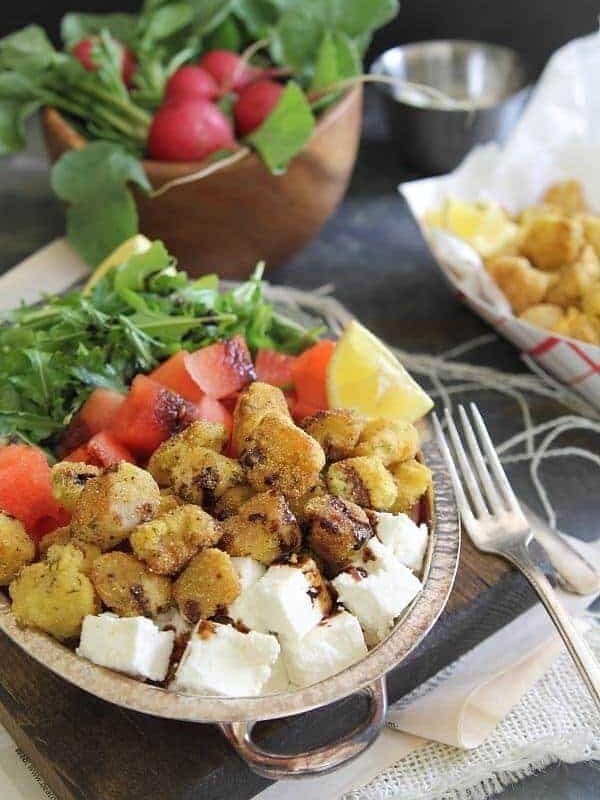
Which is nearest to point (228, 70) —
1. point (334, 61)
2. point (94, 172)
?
point (334, 61)

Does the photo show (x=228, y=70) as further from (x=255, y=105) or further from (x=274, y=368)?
(x=274, y=368)

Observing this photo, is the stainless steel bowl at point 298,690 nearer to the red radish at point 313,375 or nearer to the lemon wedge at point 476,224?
the red radish at point 313,375

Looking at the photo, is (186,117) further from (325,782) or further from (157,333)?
(325,782)

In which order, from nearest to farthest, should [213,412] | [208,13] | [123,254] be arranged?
[213,412], [123,254], [208,13]

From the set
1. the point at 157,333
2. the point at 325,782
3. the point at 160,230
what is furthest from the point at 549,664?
the point at 160,230

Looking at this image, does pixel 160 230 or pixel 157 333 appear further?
pixel 160 230

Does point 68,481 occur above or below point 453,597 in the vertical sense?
above

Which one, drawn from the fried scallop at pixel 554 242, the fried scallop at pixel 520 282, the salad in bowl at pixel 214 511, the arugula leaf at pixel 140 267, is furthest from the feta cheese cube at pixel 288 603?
the fried scallop at pixel 554 242

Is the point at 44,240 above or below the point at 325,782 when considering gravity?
above
